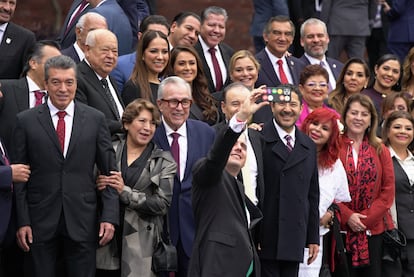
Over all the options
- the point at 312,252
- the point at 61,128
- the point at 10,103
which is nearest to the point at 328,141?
the point at 312,252

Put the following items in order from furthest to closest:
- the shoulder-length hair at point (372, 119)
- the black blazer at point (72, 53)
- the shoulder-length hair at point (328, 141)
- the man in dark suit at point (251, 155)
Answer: the shoulder-length hair at point (372, 119) → the black blazer at point (72, 53) → the shoulder-length hair at point (328, 141) → the man in dark suit at point (251, 155)

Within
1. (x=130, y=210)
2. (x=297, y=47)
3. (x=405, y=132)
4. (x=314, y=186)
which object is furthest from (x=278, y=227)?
(x=297, y=47)

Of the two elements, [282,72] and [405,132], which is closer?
[405,132]

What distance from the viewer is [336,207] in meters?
11.4

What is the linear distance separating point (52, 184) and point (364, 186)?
10.3 ft

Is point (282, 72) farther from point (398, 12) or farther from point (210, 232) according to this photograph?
point (210, 232)

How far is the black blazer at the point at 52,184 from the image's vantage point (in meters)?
9.85

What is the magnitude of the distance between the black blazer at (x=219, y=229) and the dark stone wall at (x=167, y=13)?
315 inches

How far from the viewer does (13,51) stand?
11.5 metres

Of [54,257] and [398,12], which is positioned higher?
[398,12]

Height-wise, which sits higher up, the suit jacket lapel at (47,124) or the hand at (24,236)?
the suit jacket lapel at (47,124)

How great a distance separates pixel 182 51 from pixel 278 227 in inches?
83.7

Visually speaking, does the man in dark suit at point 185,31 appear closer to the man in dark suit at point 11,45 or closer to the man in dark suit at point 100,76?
the man in dark suit at point 11,45

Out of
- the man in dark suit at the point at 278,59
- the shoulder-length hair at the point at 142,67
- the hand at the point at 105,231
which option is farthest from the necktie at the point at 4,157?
the man in dark suit at the point at 278,59
